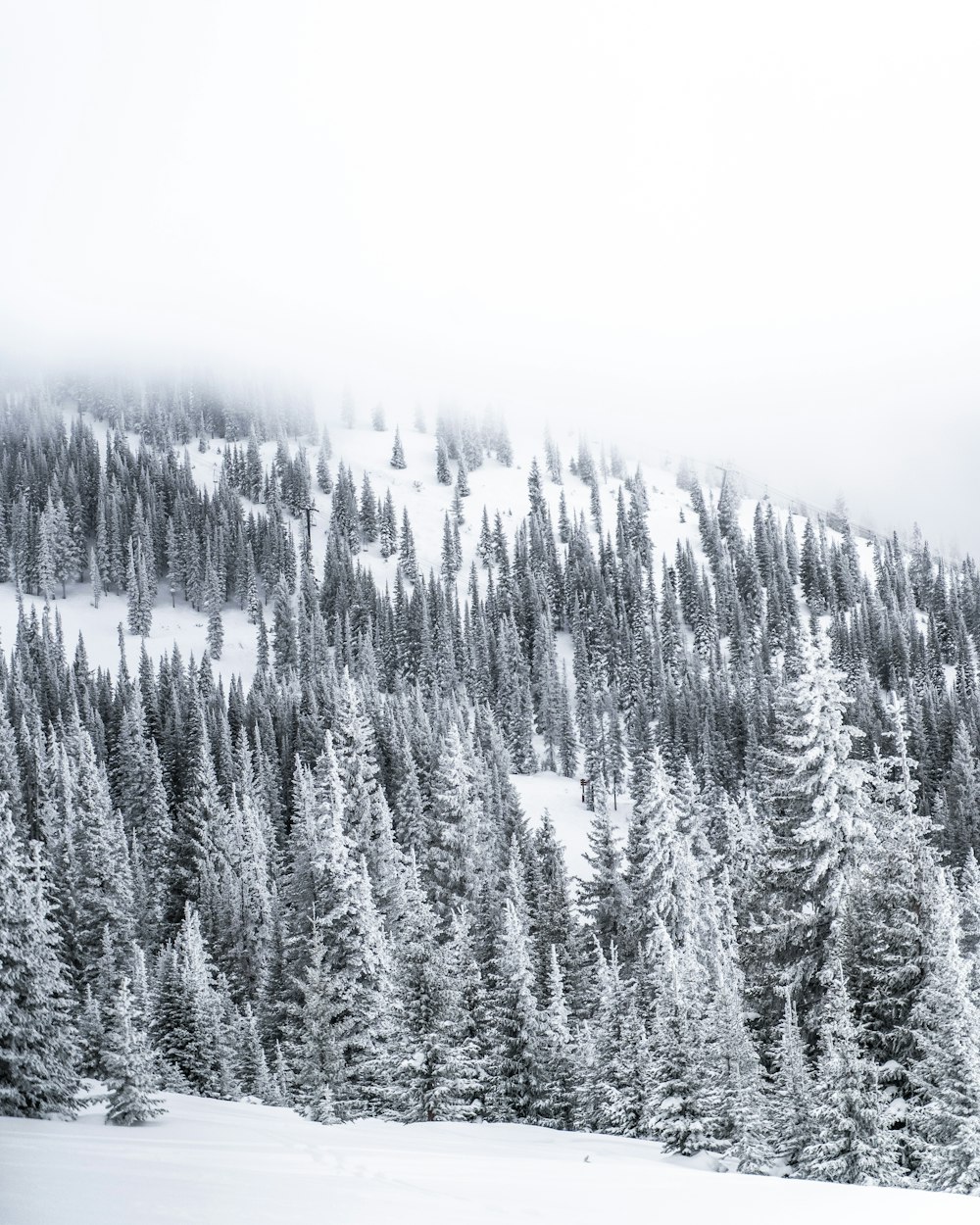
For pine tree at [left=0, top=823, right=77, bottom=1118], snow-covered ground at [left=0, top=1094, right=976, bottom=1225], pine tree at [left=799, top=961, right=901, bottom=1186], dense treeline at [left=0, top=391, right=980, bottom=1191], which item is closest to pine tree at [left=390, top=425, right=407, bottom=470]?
dense treeline at [left=0, top=391, right=980, bottom=1191]

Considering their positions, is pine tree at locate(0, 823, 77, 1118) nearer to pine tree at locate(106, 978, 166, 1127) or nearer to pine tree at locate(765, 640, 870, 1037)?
Result: pine tree at locate(106, 978, 166, 1127)

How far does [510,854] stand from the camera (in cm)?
4503

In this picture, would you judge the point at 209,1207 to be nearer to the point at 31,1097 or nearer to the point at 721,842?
the point at 31,1097

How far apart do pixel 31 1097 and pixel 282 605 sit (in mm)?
122273

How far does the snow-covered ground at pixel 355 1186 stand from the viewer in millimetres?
5953

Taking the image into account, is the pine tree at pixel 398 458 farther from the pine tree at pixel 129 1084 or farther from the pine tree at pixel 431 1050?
the pine tree at pixel 129 1084

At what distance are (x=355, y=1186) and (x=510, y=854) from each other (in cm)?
3716

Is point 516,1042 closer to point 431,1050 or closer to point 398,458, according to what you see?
point 431,1050

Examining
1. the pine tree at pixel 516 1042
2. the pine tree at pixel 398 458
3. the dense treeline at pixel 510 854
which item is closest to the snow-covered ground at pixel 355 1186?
the dense treeline at pixel 510 854

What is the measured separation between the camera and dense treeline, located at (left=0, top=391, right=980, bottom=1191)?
15.1 m

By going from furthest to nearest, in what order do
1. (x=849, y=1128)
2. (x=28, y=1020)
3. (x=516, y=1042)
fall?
1. (x=516, y=1042)
2. (x=28, y=1020)
3. (x=849, y=1128)

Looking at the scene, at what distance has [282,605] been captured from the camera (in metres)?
133

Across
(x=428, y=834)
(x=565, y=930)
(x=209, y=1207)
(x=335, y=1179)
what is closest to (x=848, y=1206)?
(x=335, y=1179)

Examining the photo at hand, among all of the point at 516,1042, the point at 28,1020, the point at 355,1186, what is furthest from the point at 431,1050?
the point at 355,1186
